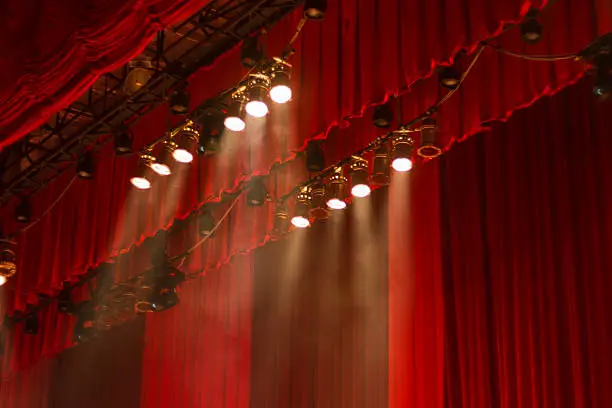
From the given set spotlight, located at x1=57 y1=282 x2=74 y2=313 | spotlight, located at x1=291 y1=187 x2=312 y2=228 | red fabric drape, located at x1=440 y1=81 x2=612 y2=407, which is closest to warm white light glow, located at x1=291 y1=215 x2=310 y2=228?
spotlight, located at x1=291 y1=187 x2=312 y2=228

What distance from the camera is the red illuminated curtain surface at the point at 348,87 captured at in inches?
194

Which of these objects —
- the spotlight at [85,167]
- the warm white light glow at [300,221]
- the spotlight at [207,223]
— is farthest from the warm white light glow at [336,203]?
the spotlight at [85,167]

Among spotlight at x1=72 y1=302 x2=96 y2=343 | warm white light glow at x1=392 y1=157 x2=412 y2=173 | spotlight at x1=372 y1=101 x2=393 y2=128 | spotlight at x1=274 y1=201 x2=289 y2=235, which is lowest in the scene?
spotlight at x1=72 y1=302 x2=96 y2=343

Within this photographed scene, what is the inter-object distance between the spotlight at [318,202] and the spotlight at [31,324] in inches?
181

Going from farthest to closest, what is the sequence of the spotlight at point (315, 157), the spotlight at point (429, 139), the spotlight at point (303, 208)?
the spotlight at point (303, 208) < the spotlight at point (315, 157) < the spotlight at point (429, 139)

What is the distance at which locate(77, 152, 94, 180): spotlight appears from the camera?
7812 mm

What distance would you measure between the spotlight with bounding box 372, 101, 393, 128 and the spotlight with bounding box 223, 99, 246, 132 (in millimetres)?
1011

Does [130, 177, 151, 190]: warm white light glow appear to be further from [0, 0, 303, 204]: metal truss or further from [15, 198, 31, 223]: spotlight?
[15, 198, 31, 223]: spotlight

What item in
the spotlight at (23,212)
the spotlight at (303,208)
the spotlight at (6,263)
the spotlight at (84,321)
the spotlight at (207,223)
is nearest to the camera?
the spotlight at (303,208)

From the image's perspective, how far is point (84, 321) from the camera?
30.5 ft

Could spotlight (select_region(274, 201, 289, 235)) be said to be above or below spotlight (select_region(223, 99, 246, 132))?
below

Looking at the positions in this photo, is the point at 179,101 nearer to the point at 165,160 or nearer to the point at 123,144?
the point at 165,160

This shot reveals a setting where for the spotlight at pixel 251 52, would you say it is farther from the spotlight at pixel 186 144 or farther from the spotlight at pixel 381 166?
the spotlight at pixel 381 166

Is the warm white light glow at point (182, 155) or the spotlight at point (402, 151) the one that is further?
the warm white light glow at point (182, 155)
